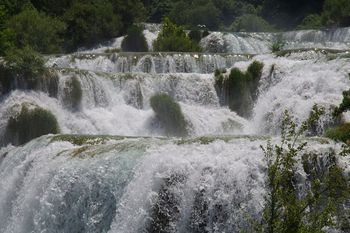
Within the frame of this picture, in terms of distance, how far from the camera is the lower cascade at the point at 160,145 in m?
12.5

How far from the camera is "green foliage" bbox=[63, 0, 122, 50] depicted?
128 ft

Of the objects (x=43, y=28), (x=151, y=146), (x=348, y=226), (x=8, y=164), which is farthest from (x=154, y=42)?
(x=348, y=226)

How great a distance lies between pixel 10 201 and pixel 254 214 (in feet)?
21.6

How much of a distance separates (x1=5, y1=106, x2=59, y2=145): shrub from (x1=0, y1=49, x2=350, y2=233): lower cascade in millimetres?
66

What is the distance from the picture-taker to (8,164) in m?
17.2

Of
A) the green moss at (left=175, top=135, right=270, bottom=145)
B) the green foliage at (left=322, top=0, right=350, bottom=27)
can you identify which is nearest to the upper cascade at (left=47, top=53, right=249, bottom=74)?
the green moss at (left=175, top=135, right=270, bottom=145)

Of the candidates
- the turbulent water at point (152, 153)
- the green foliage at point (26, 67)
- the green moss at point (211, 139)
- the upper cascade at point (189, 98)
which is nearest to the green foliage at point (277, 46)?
the turbulent water at point (152, 153)

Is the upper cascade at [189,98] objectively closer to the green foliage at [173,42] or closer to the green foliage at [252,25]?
the green foliage at [173,42]

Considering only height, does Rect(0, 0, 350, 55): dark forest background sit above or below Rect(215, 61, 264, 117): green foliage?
below

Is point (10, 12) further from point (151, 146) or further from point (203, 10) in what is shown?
point (151, 146)

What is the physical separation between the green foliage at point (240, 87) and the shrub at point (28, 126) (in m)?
5.76

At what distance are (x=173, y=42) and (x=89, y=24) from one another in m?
7.08

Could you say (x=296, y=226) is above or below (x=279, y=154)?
below

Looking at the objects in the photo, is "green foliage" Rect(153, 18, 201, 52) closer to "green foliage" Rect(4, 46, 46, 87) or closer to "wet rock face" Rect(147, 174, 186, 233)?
"green foliage" Rect(4, 46, 46, 87)
